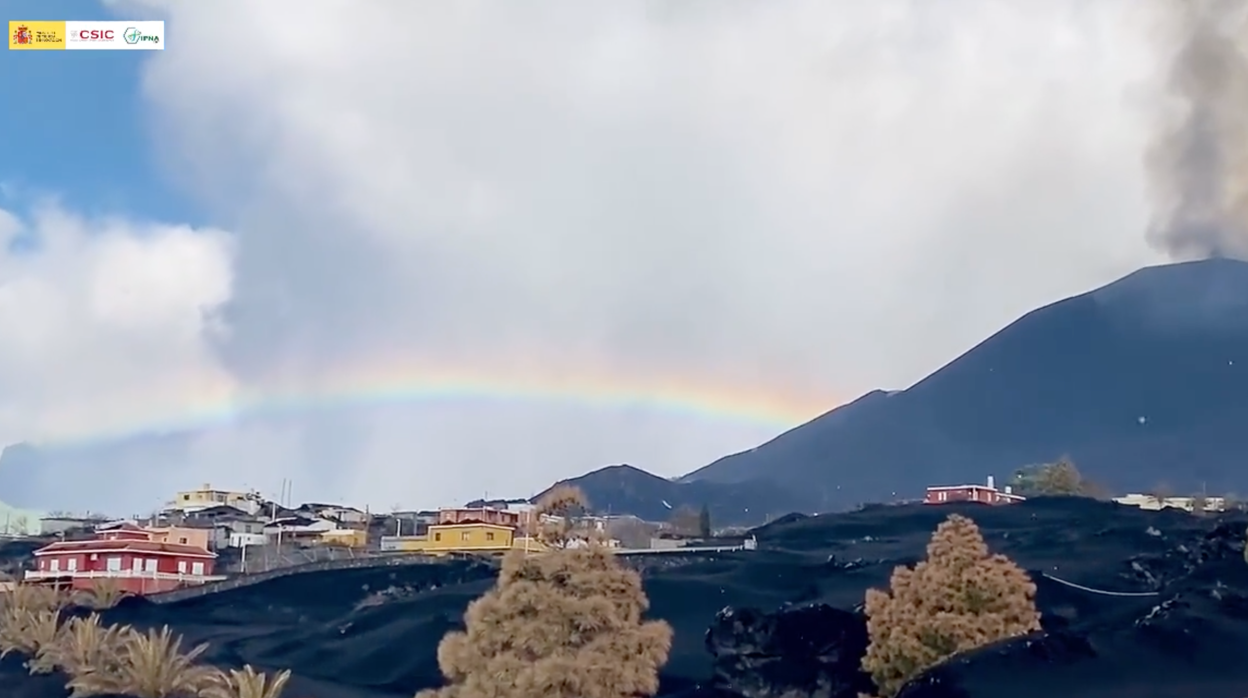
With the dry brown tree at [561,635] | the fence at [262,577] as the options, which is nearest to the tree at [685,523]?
the fence at [262,577]

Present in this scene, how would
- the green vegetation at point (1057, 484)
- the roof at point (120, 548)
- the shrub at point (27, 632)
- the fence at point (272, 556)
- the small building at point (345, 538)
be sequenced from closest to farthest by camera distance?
the shrub at point (27, 632)
the roof at point (120, 548)
the fence at point (272, 556)
the small building at point (345, 538)
the green vegetation at point (1057, 484)

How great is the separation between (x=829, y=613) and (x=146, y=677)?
7629mm

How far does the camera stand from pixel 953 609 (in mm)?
12141

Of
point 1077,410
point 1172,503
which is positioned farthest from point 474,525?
point 1077,410

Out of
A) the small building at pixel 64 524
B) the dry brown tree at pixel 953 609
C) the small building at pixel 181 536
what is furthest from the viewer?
the small building at pixel 64 524

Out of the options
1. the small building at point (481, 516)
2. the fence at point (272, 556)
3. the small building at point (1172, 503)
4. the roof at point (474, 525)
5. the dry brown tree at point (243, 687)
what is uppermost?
the small building at point (481, 516)

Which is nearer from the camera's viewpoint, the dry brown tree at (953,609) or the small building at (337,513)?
A: the dry brown tree at (953,609)

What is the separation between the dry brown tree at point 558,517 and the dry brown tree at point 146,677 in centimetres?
465

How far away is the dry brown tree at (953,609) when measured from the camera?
1202cm

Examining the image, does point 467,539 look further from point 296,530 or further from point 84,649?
point 84,649

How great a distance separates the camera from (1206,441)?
6341cm

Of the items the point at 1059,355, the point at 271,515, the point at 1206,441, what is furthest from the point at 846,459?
the point at 271,515

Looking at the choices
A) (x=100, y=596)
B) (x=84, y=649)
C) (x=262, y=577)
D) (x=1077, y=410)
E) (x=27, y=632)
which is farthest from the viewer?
(x=1077, y=410)

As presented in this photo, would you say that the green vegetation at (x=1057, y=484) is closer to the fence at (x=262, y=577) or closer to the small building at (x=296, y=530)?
the small building at (x=296, y=530)
